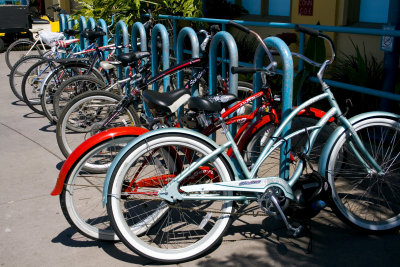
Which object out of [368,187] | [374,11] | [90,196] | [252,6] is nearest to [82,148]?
[90,196]

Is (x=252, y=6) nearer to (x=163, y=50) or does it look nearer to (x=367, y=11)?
(x=367, y=11)

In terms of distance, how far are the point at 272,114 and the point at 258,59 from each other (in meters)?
0.46

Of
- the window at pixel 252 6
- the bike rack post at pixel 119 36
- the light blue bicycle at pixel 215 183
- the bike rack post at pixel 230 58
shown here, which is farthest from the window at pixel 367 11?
the light blue bicycle at pixel 215 183

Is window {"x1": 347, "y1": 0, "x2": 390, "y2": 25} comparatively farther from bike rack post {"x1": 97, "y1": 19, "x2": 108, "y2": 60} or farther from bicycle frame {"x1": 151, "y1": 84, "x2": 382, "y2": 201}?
bicycle frame {"x1": 151, "y1": 84, "x2": 382, "y2": 201}

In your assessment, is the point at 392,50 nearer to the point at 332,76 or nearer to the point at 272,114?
the point at 332,76

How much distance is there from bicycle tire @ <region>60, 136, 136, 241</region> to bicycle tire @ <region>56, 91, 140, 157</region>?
48 centimetres

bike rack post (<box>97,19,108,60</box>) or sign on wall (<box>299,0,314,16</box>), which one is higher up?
sign on wall (<box>299,0,314,16</box>)

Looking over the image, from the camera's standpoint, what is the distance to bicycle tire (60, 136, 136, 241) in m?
3.48

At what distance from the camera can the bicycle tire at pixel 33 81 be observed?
23.9ft

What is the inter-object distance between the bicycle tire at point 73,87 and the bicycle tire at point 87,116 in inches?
31.8

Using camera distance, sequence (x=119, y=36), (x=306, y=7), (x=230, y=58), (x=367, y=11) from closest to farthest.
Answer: (x=230, y=58), (x=119, y=36), (x=367, y=11), (x=306, y=7)

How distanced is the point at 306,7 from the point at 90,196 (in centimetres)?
496

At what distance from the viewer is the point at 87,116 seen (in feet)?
17.4

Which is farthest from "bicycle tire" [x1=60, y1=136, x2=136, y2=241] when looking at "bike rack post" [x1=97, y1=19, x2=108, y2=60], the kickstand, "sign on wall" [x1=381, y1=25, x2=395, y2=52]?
"sign on wall" [x1=381, y1=25, x2=395, y2=52]
